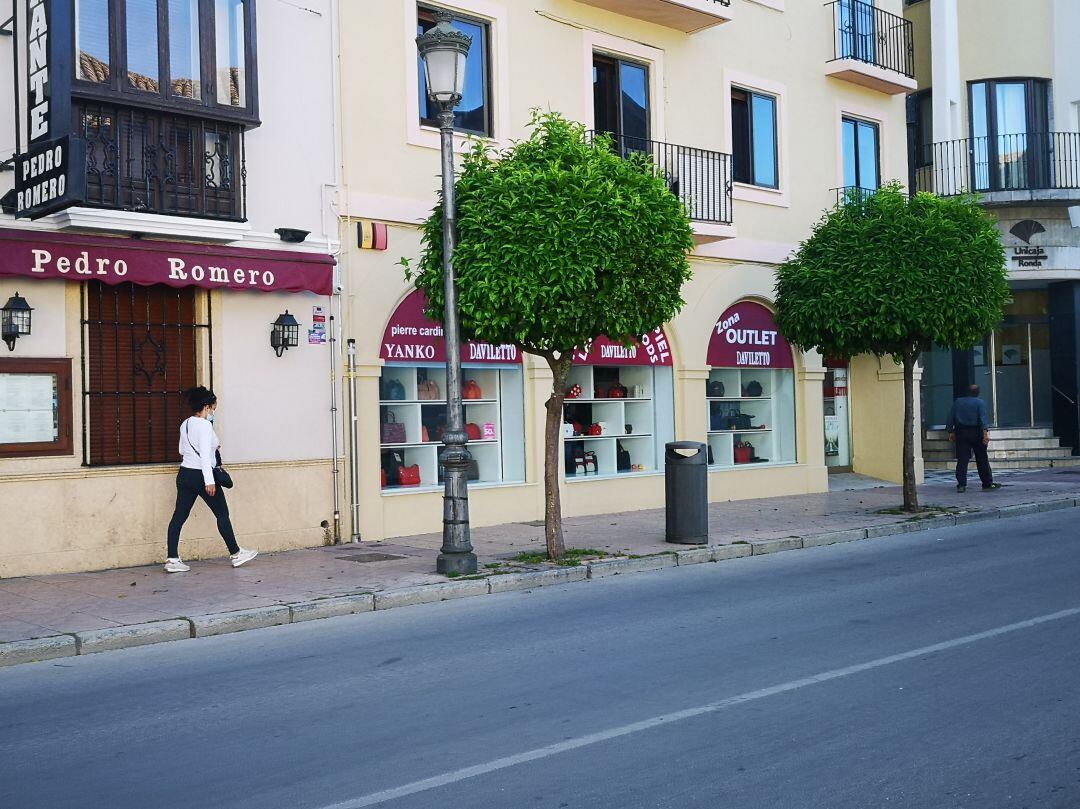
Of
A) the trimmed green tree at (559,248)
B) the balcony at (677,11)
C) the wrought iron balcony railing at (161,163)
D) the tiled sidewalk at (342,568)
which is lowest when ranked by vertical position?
the tiled sidewalk at (342,568)

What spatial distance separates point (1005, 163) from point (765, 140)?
289 inches

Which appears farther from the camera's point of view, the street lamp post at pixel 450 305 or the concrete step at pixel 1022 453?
the concrete step at pixel 1022 453

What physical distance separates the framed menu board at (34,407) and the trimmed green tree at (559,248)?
384 centimetres

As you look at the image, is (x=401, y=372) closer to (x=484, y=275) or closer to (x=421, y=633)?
(x=484, y=275)

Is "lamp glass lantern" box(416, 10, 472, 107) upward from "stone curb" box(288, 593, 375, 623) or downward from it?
upward

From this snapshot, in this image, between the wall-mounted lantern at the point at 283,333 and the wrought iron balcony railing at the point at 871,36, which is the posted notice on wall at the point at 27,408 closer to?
the wall-mounted lantern at the point at 283,333

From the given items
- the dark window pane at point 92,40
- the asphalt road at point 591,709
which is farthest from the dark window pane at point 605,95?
the asphalt road at point 591,709

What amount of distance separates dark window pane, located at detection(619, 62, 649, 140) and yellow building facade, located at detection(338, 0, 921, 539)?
3 centimetres

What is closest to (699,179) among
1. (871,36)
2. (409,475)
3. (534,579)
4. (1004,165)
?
(871,36)

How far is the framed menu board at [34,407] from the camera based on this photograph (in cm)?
1130

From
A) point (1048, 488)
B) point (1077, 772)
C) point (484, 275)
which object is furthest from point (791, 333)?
point (1077, 772)

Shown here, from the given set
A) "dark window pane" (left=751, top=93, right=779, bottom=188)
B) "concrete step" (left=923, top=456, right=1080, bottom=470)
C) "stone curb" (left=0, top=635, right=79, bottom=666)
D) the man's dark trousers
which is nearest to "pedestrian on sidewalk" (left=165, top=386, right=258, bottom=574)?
"stone curb" (left=0, top=635, right=79, bottom=666)

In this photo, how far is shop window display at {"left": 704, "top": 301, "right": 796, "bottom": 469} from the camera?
1908 centimetres

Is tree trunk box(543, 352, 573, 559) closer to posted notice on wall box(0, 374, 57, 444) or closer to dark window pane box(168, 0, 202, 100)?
dark window pane box(168, 0, 202, 100)
